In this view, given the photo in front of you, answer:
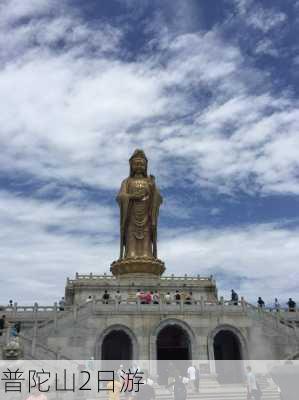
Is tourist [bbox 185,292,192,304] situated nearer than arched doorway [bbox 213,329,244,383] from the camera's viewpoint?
No

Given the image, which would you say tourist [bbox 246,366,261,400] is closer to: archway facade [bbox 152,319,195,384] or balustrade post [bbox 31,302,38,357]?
archway facade [bbox 152,319,195,384]

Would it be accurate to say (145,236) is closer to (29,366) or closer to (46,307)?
(46,307)

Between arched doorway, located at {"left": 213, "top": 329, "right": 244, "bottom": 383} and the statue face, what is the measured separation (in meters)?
19.1

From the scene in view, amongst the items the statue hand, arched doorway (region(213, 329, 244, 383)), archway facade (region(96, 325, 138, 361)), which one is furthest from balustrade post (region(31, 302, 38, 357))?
the statue hand

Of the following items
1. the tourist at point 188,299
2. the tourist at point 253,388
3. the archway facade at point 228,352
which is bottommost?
the tourist at point 253,388

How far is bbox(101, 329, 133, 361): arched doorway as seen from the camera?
102 feet

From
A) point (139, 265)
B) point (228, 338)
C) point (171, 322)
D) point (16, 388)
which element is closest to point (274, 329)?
point (228, 338)

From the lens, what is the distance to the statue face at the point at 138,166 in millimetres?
44741

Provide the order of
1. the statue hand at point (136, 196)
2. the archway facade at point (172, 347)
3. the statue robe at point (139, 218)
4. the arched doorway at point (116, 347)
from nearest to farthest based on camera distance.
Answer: the archway facade at point (172, 347) < the arched doorway at point (116, 347) < the statue robe at point (139, 218) < the statue hand at point (136, 196)

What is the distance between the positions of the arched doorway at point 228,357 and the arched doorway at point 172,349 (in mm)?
2196

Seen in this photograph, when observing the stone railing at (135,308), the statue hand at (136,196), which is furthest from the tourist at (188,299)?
the statue hand at (136,196)

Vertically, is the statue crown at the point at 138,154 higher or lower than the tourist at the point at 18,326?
higher

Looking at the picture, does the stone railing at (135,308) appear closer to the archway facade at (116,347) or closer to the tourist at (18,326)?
the tourist at (18,326)

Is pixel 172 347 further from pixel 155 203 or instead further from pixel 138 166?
pixel 138 166
